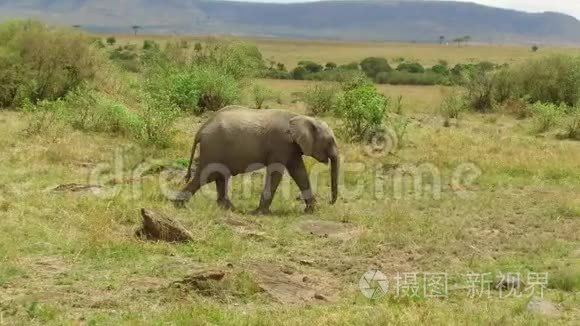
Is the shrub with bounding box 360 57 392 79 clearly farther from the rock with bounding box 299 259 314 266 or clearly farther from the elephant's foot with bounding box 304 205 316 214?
the rock with bounding box 299 259 314 266

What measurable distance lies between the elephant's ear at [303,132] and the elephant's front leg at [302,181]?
17.0 inches

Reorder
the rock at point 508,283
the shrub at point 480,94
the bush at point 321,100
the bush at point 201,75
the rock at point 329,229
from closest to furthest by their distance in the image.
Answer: the rock at point 508,283, the rock at point 329,229, the bush at point 201,75, the bush at point 321,100, the shrub at point 480,94

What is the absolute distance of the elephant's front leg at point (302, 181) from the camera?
490 inches

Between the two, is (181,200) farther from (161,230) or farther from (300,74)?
(300,74)

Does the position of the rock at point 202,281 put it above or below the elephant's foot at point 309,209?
above

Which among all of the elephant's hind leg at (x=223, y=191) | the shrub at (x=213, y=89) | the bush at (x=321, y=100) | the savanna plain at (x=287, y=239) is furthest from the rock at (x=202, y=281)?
the bush at (x=321, y=100)

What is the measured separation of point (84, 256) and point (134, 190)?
3866mm

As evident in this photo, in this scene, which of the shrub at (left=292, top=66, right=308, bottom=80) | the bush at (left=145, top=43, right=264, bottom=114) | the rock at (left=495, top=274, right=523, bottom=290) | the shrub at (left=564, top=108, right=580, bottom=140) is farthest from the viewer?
the shrub at (left=292, top=66, right=308, bottom=80)

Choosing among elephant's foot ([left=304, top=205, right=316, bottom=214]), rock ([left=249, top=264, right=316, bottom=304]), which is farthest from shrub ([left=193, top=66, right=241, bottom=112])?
rock ([left=249, top=264, right=316, bottom=304])

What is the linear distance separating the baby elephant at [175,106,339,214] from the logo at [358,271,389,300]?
3.44 meters

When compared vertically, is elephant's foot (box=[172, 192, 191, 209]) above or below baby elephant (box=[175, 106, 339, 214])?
below

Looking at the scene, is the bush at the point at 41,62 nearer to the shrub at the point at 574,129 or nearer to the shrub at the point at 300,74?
the shrub at the point at 574,129

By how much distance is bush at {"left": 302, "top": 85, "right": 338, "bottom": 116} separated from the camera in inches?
1026

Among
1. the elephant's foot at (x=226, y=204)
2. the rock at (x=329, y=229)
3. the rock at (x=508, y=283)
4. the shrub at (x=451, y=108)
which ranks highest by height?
the rock at (x=508, y=283)
